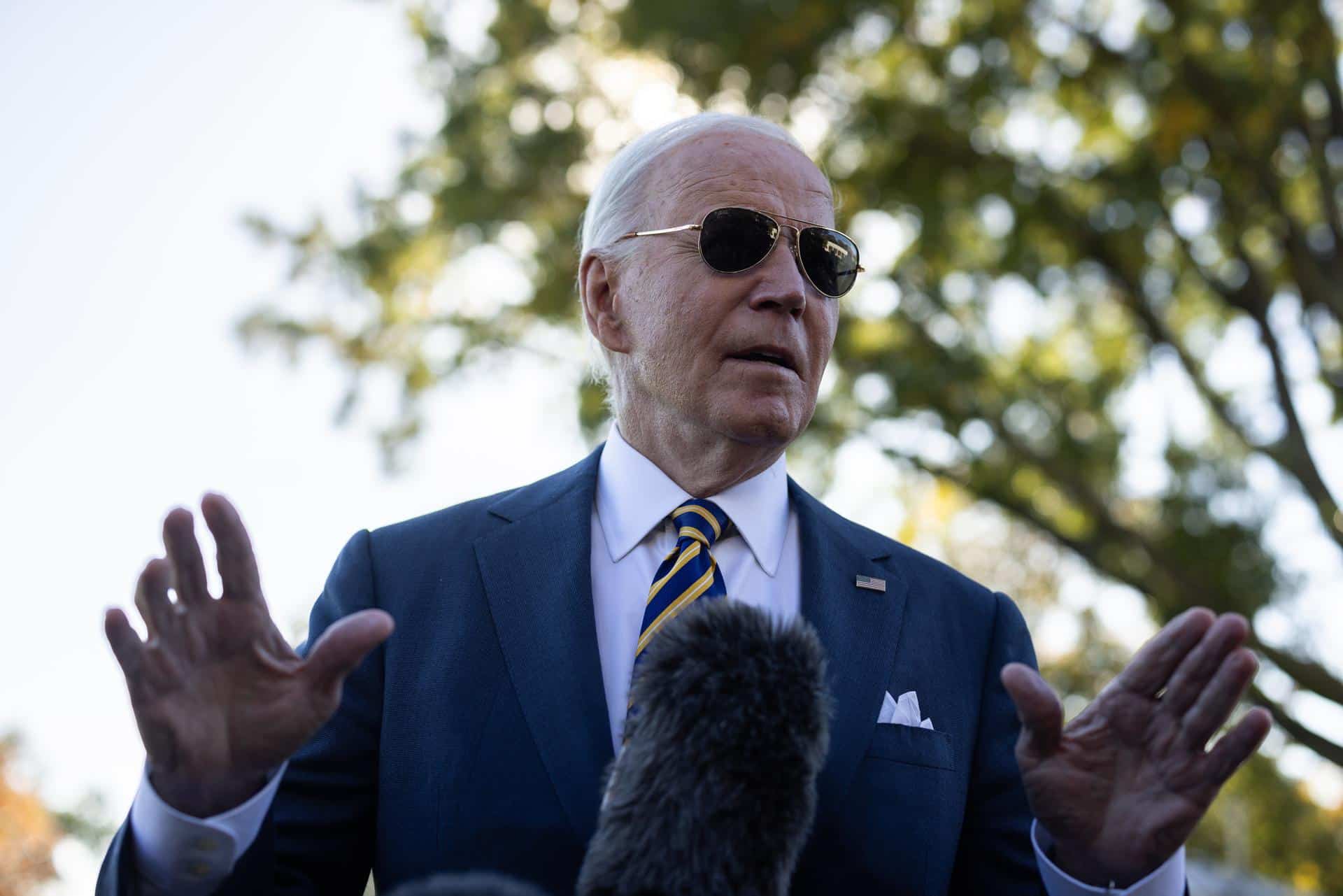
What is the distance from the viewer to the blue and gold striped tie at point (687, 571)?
2887 millimetres

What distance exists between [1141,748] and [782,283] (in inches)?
56.7

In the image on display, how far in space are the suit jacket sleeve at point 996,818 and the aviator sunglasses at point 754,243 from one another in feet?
3.74

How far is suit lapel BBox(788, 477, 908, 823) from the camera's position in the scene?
2.83 metres

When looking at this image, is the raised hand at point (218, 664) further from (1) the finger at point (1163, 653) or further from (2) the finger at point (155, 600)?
(1) the finger at point (1163, 653)

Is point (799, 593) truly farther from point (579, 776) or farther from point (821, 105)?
point (821, 105)

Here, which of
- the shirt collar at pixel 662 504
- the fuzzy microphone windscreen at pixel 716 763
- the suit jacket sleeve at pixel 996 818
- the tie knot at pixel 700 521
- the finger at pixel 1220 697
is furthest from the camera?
the shirt collar at pixel 662 504

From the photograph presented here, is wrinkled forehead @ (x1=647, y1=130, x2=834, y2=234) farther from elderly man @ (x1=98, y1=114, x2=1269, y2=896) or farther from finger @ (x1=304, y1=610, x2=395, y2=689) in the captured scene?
finger @ (x1=304, y1=610, x2=395, y2=689)

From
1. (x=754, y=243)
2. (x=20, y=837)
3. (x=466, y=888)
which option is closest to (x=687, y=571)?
(x=754, y=243)

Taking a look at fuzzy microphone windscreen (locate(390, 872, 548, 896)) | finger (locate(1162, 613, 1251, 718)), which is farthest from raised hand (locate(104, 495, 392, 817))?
finger (locate(1162, 613, 1251, 718))

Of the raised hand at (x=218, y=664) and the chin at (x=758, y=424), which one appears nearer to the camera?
the raised hand at (x=218, y=664)

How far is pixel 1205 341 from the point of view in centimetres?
1148

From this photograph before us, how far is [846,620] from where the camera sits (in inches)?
122

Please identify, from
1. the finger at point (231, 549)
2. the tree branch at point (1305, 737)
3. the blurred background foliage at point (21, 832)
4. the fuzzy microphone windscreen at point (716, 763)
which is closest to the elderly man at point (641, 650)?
the finger at point (231, 549)

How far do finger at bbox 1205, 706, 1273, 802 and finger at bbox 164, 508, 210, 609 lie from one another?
180 centimetres
